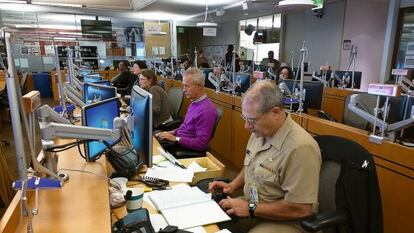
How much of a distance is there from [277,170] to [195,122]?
1.26 metres

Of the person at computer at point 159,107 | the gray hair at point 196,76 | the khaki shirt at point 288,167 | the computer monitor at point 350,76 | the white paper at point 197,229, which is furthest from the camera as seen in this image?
the computer monitor at point 350,76

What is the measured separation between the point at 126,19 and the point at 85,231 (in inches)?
421

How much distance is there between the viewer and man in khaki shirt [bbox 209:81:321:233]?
4.33ft

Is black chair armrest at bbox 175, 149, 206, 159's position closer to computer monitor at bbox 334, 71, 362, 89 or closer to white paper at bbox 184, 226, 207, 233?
white paper at bbox 184, 226, 207, 233

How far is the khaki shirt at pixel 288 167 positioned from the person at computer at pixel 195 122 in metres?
0.98

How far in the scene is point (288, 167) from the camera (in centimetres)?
134

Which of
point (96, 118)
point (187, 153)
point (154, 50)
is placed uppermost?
point (154, 50)

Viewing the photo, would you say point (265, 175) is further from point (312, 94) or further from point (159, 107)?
point (312, 94)

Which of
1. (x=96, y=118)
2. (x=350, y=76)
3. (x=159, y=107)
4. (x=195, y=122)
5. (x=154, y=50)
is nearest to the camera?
(x=96, y=118)

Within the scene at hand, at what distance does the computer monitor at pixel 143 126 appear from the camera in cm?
149

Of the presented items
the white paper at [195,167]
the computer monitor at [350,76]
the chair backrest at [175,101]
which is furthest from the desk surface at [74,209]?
the computer monitor at [350,76]

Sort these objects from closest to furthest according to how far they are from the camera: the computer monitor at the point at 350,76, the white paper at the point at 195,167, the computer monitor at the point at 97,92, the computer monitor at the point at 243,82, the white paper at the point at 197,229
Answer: the white paper at the point at 197,229
the white paper at the point at 195,167
the computer monitor at the point at 97,92
the computer monitor at the point at 243,82
the computer monitor at the point at 350,76

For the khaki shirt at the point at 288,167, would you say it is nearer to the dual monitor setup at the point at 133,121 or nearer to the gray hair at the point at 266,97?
the gray hair at the point at 266,97

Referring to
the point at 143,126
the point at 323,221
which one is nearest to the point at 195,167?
the point at 143,126
